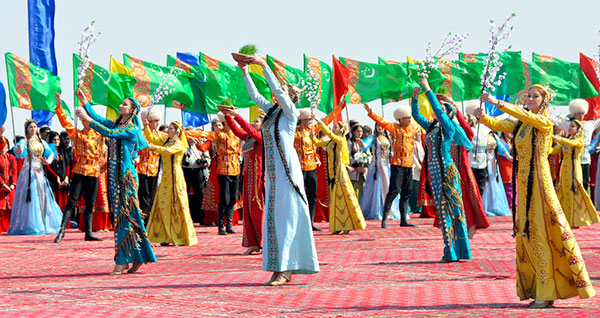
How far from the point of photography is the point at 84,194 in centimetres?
1423

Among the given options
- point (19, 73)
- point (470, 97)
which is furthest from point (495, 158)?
point (19, 73)

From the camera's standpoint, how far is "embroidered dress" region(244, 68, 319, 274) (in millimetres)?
8398

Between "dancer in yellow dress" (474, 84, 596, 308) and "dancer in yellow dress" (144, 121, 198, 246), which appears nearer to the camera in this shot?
"dancer in yellow dress" (474, 84, 596, 308)

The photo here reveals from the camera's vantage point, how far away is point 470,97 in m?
24.6

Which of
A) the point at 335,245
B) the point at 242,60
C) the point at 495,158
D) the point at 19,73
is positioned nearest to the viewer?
the point at 242,60

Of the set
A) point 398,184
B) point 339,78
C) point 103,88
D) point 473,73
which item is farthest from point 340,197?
point 473,73

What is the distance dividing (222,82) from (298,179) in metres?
15.0

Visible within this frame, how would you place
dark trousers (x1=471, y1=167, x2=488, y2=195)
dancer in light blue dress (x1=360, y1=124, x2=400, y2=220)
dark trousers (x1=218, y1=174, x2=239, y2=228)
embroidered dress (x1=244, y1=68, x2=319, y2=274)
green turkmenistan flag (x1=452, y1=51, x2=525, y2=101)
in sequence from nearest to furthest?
embroidered dress (x1=244, y1=68, x2=319, y2=274) → dark trousers (x1=218, y1=174, x2=239, y2=228) → dark trousers (x1=471, y1=167, x2=488, y2=195) → dancer in light blue dress (x1=360, y1=124, x2=400, y2=220) → green turkmenistan flag (x1=452, y1=51, x2=525, y2=101)

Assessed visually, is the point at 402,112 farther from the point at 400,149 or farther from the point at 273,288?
the point at 273,288

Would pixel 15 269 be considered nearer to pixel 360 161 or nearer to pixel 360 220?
pixel 360 220

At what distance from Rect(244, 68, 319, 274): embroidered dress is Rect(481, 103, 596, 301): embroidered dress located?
1.95m

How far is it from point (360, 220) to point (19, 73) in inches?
296

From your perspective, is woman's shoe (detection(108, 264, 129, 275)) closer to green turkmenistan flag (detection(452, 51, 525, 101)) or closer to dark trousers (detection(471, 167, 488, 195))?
dark trousers (detection(471, 167, 488, 195))

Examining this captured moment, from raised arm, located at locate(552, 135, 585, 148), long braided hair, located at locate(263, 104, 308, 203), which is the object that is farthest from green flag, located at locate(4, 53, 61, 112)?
long braided hair, located at locate(263, 104, 308, 203)
